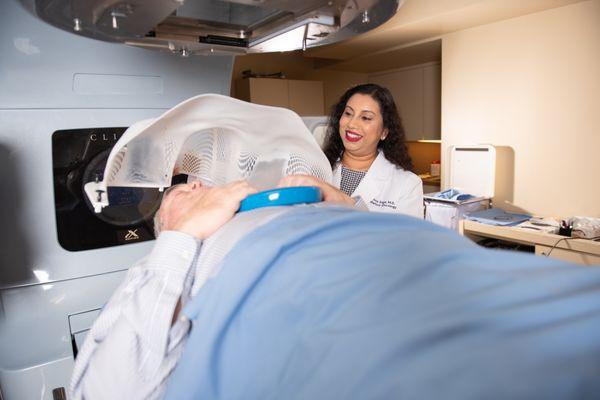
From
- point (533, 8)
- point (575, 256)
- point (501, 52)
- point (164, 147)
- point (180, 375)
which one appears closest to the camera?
point (180, 375)

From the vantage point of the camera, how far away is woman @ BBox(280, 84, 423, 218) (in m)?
1.66

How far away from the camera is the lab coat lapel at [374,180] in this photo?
5.40 feet

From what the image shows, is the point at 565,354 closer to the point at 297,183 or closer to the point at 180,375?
the point at 180,375

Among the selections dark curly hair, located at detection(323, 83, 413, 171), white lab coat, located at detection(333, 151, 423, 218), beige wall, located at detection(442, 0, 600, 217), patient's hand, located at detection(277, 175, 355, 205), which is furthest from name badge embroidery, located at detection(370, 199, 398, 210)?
beige wall, located at detection(442, 0, 600, 217)

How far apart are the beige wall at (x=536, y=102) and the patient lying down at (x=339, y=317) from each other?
7.35 ft

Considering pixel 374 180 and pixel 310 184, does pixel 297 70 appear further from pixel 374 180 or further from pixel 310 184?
pixel 310 184

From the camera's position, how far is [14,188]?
88 centimetres

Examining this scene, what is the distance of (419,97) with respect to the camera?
3.96 m

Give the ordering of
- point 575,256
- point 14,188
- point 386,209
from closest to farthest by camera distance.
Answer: point 14,188, point 386,209, point 575,256

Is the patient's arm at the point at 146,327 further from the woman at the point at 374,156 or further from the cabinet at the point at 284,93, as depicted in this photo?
the cabinet at the point at 284,93

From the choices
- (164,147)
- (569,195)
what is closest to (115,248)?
(164,147)

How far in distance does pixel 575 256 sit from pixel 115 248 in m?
2.07

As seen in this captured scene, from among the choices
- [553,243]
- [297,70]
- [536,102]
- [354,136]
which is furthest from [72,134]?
[297,70]

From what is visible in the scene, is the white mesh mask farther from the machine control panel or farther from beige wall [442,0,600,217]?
beige wall [442,0,600,217]
